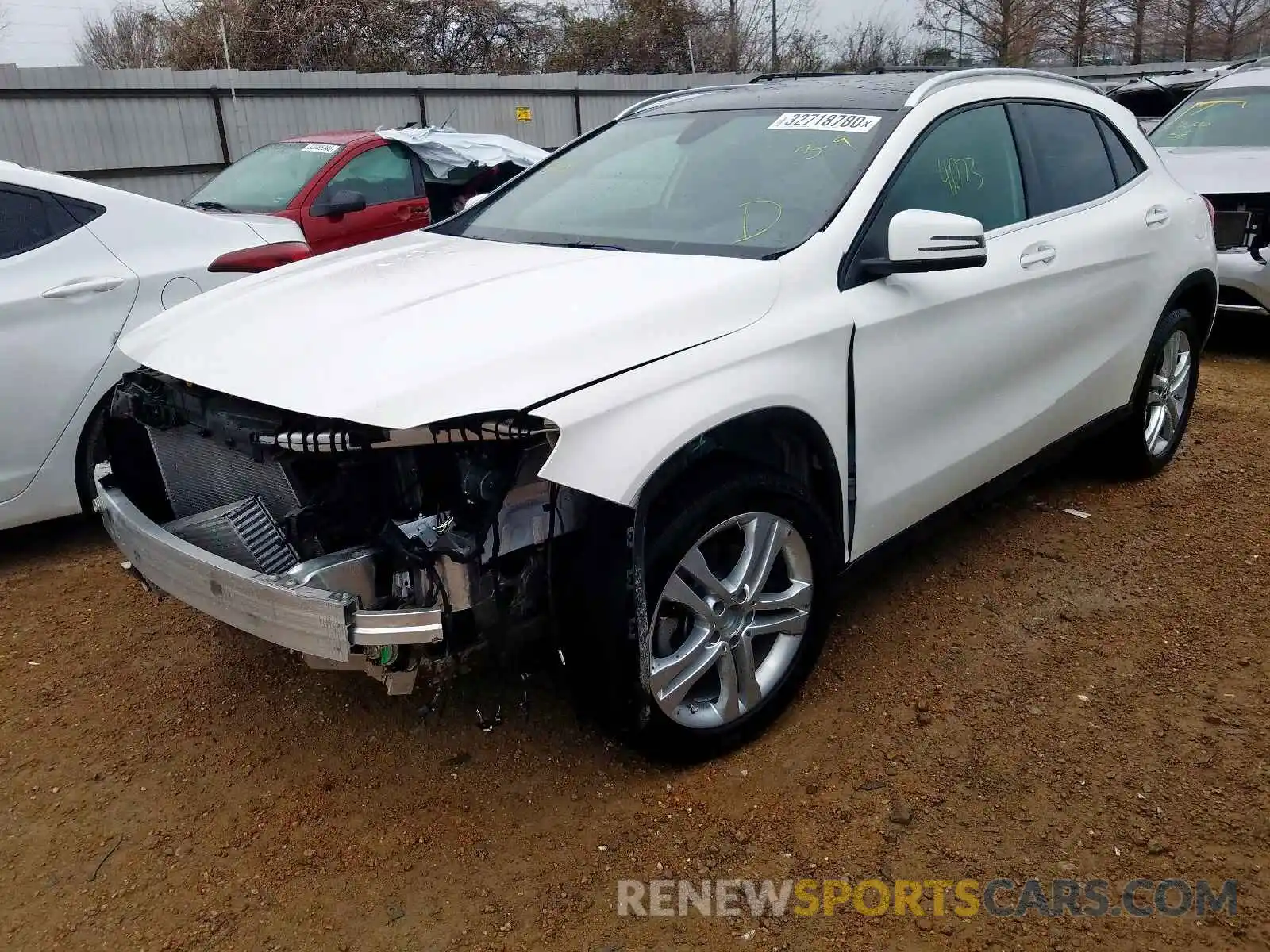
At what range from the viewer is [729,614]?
8.53 feet

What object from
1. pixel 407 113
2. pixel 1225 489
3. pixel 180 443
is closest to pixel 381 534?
pixel 180 443

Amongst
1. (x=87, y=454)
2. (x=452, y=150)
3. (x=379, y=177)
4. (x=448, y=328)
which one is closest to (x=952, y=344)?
(x=448, y=328)

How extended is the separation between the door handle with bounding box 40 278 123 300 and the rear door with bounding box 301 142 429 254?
9.76 ft

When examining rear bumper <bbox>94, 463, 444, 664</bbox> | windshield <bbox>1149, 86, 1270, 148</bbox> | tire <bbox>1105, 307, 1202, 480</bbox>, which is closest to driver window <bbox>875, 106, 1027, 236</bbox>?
tire <bbox>1105, 307, 1202, 480</bbox>

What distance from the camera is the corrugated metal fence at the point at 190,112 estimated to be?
11.2 metres

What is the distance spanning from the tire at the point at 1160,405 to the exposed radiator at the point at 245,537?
11.7ft

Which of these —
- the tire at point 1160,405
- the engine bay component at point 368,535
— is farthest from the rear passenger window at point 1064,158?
the engine bay component at point 368,535

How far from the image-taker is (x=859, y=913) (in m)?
2.22

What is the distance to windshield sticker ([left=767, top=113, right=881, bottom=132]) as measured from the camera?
3104mm

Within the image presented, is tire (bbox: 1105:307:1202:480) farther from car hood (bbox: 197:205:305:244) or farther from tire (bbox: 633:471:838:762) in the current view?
car hood (bbox: 197:205:305:244)

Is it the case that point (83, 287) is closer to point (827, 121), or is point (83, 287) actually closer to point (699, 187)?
point (699, 187)

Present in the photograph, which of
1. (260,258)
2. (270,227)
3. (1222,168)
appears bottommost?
(1222,168)

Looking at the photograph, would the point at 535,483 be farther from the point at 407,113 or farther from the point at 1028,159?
the point at 407,113

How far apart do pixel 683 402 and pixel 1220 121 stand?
7.94 meters
